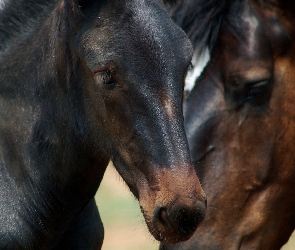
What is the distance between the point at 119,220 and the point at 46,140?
7653mm

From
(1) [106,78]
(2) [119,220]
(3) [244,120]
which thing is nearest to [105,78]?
(1) [106,78]

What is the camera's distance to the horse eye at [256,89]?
568 cm

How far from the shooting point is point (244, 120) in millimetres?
5656

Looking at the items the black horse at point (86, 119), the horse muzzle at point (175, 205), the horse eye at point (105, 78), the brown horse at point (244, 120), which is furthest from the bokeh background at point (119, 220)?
the horse muzzle at point (175, 205)

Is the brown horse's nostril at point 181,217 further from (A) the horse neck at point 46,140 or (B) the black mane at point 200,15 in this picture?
(B) the black mane at point 200,15

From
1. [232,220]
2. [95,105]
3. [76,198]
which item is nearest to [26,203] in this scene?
[76,198]

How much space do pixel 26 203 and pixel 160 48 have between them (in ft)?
3.51

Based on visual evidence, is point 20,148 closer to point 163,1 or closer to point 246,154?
point 163,1

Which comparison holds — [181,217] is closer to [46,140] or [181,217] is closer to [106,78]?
[106,78]

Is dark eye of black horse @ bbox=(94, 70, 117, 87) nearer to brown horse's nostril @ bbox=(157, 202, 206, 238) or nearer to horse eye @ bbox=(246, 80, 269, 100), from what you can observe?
brown horse's nostril @ bbox=(157, 202, 206, 238)

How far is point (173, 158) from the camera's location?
391 cm

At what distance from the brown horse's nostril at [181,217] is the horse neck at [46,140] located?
0.69m

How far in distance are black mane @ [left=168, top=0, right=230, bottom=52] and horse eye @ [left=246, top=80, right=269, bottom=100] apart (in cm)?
35

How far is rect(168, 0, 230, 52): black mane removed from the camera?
5.74m
